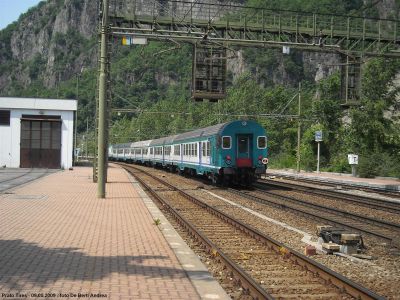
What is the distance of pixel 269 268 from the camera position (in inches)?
333

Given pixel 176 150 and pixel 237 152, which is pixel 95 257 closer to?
pixel 237 152

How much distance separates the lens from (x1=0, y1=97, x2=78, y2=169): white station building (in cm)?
4534

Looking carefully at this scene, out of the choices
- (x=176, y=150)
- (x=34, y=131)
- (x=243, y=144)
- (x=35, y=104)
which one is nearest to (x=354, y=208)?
(x=243, y=144)

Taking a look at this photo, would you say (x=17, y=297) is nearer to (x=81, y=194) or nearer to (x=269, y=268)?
(x=269, y=268)

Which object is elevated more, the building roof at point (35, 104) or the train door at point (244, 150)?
the building roof at point (35, 104)

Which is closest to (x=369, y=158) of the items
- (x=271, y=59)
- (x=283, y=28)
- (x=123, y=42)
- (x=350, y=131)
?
(x=350, y=131)

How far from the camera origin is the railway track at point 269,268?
6.89 m

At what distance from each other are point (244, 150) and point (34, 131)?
2538 cm

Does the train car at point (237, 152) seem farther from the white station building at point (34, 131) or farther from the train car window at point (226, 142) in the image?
the white station building at point (34, 131)

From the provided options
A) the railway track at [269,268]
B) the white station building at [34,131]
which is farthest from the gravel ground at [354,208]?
the white station building at [34,131]

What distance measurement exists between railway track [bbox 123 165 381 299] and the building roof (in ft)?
113

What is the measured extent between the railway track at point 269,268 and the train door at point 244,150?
38.2ft

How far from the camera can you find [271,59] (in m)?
130

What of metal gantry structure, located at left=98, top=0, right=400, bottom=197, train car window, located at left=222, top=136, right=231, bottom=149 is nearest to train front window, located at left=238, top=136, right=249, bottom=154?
train car window, located at left=222, top=136, right=231, bottom=149
